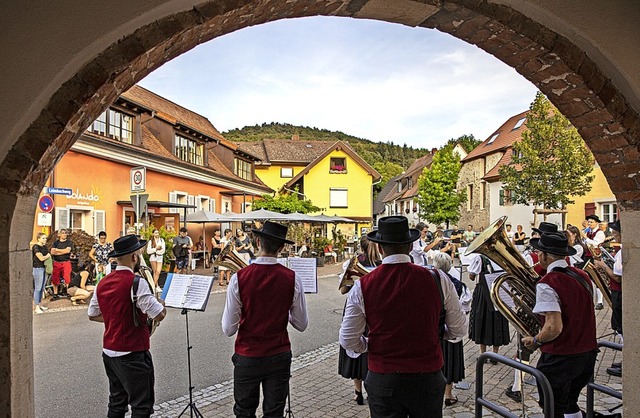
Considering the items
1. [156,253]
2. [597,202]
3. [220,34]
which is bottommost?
[156,253]

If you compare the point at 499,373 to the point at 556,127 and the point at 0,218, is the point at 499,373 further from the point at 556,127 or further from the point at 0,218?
the point at 556,127

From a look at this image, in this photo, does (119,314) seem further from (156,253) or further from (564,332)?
(156,253)

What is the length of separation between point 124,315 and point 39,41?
236 cm

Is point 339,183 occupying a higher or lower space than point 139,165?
higher

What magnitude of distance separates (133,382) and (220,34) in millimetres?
2906

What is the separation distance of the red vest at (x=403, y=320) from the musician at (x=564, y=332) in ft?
3.97

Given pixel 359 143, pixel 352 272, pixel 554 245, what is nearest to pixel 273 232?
pixel 352 272

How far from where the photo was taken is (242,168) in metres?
35.5

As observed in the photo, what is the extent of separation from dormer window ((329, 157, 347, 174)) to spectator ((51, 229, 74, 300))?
35550 mm

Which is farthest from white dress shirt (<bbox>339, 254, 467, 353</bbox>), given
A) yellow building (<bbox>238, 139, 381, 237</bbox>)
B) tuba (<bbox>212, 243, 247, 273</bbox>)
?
yellow building (<bbox>238, 139, 381, 237</bbox>)

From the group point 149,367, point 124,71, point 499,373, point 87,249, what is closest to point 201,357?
point 149,367

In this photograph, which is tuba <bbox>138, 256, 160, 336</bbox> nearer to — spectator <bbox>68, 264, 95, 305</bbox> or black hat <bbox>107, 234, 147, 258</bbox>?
black hat <bbox>107, 234, 147, 258</bbox>

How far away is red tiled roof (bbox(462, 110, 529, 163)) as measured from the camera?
3999 centimetres

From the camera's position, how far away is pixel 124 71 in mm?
3045
